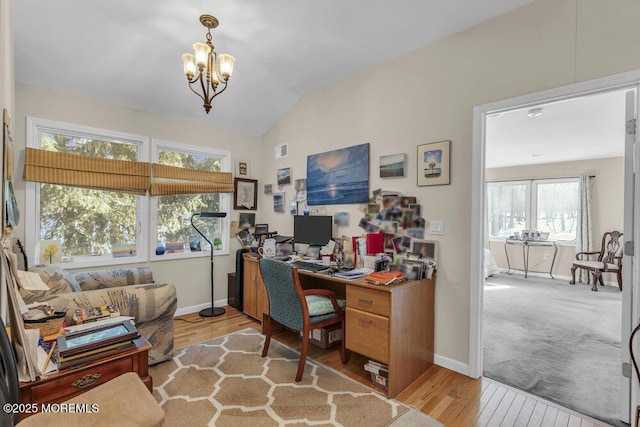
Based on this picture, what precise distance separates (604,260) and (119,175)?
24.5ft

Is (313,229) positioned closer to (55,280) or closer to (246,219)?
(246,219)

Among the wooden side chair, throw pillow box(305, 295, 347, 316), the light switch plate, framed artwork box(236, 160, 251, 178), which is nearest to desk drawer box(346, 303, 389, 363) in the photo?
throw pillow box(305, 295, 347, 316)

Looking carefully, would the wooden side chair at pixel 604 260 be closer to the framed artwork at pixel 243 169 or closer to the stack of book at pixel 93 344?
the framed artwork at pixel 243 169

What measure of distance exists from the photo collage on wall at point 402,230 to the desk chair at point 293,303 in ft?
2.33

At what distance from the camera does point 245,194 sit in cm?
417

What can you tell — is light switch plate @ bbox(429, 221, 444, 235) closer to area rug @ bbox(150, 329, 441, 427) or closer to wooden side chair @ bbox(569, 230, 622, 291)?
area rug @ bbox(150, 329, 441, 427)

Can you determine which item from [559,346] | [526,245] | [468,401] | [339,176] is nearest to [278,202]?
[339,176]

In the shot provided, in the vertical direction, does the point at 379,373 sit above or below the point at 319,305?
below

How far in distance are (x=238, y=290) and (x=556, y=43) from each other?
384 centimetres

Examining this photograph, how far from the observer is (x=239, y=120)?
3939mm

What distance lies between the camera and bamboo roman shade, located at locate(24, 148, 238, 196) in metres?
2.72

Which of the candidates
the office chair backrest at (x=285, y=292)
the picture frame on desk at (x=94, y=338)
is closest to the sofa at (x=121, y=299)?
the picture frame on desk at (x=94, y=338)

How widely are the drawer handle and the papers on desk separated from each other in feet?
5.27

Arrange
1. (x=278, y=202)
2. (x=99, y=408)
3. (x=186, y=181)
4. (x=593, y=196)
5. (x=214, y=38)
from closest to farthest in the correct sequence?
1. (x=99, y=408)
2. (x=214, y=38)
3. (x=186, y=181)
4. (x=278, y=202)
5. (x=593, y=196)
